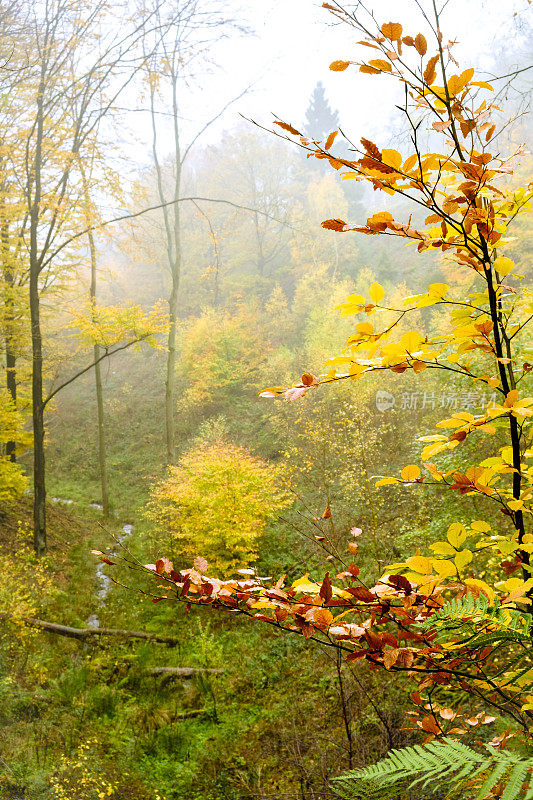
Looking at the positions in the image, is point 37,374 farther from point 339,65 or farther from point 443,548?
point 443,548

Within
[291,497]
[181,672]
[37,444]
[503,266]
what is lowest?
[181,672]

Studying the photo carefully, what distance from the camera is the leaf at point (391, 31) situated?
2.52ft

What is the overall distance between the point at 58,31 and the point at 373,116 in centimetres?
4013

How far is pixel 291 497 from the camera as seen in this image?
8.41 metres

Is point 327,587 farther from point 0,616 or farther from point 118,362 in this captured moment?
point 118,362

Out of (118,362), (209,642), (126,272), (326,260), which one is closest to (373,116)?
(326,260)

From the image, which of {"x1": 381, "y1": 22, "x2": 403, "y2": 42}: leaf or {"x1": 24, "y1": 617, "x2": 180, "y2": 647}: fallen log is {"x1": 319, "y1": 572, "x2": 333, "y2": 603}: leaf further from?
{"x1": 24, "y1": 617, "x2": 180, "y2": 647}: fallen log

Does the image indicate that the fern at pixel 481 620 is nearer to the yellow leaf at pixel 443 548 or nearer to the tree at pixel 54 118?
the yellow leaf at pixel 443 548

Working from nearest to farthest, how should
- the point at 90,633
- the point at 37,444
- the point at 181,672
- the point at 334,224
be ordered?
the point at 334,224 < the point at 181,672 < the point at 90,633 < the point at 37,444

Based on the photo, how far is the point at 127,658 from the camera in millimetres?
5035

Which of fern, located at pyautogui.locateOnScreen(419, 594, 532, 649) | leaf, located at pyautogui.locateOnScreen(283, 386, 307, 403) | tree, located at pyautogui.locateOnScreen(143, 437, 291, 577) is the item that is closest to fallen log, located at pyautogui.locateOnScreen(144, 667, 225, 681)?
tree, located at pyautogui.locateOnScreen(143, 437, 291, 577)

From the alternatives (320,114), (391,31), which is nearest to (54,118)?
(391,31)

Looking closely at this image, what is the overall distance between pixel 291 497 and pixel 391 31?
804 centimetres

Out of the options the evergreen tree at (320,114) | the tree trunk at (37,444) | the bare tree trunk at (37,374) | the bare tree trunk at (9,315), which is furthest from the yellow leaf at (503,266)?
the evergreen tree at (320,114)
